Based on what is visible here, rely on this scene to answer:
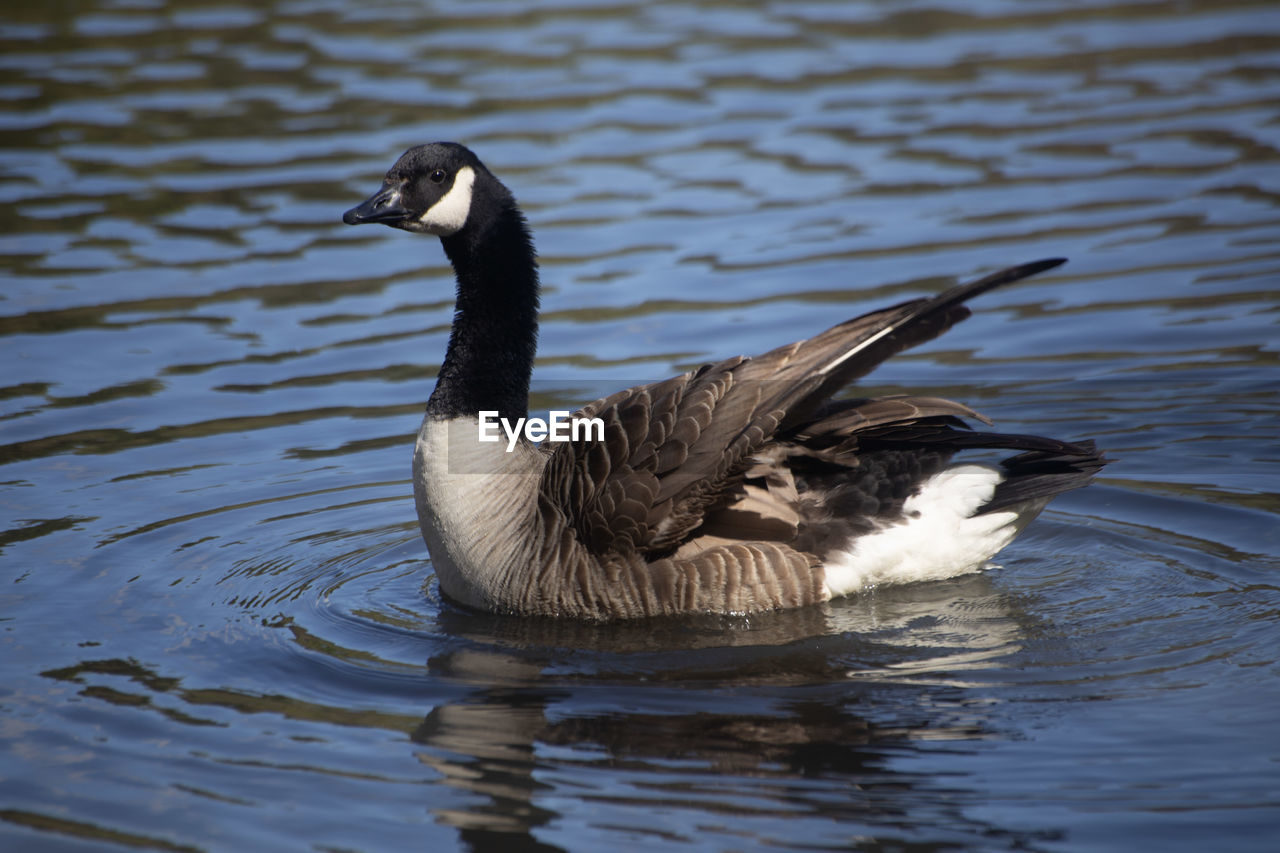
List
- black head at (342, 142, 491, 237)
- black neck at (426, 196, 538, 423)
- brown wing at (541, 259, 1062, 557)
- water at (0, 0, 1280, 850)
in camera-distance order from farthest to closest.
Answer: black head at (342, 142, 491, 237)
black neck at (426, 196, 538, 423)
brown wing at (541, 259, 1062, 557)
water at (0, 0, 1280, 850)

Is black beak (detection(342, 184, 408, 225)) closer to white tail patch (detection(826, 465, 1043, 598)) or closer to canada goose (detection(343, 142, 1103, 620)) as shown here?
canada goose (detection(343, 142, 1103, 620))

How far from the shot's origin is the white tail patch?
8195 millimetres

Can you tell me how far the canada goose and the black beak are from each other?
0.04 ft

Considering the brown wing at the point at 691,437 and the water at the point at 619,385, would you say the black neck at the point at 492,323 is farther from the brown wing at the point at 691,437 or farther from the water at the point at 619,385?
the water at the point at 619,385

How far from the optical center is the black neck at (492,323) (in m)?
8.37

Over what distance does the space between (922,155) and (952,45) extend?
4.77 metres

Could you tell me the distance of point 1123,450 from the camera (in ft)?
33.7

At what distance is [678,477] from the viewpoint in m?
7.71

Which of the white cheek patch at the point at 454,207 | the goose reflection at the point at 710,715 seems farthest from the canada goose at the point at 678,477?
the goose reflection at the point at 710,715

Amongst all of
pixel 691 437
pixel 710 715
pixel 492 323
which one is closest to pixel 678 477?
pixel 691 437

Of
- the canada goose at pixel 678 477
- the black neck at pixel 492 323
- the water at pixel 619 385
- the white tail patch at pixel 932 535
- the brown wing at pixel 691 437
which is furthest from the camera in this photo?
the black neck at pixel 492 323

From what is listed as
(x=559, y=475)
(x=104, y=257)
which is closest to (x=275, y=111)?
(x=104, y=257)

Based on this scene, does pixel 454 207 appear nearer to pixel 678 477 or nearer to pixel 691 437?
pixel 691 437

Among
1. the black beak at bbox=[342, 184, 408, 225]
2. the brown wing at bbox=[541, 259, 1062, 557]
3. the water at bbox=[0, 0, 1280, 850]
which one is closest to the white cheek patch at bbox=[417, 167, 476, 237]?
the black beak at bbox=[342, 184, 408, 225]
